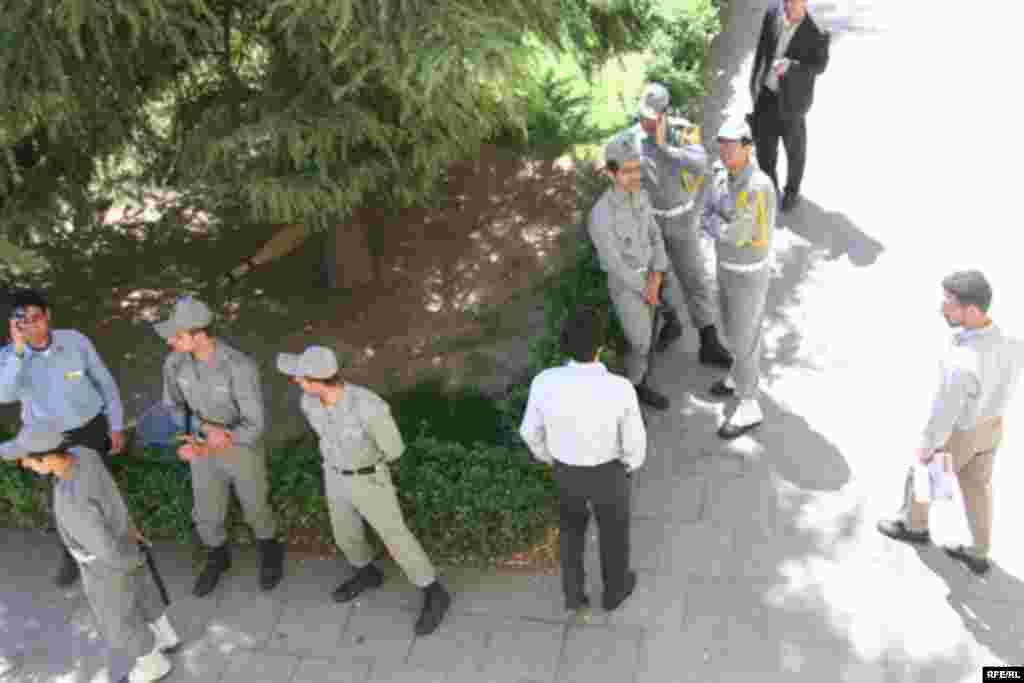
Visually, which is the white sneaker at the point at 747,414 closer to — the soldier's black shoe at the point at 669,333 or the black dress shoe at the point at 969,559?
the soldier's black shoe at the point at 669,333

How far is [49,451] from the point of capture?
4.97m

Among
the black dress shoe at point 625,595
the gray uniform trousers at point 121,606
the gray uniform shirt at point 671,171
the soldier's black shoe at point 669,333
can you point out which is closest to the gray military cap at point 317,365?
the gray uniform trousers at point 121,606

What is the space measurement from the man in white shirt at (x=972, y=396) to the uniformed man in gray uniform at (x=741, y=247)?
4.55 ft

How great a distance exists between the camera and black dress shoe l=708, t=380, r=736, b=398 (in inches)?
285

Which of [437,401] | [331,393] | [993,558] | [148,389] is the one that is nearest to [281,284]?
[148,389]

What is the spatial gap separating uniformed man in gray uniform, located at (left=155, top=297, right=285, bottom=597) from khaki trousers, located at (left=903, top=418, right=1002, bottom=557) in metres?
3.61

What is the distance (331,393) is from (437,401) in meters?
2.09

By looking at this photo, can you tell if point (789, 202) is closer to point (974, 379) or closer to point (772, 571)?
point (772, 571)

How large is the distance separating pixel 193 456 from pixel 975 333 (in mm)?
4069

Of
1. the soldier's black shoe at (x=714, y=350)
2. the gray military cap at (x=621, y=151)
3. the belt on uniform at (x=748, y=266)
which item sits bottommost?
the soldier's black shoe at (x=714, y=350)

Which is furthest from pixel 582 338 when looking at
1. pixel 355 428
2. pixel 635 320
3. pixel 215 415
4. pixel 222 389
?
pixel 215 415

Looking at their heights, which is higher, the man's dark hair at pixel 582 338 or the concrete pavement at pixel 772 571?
the man's dark hair at pixel 582 338

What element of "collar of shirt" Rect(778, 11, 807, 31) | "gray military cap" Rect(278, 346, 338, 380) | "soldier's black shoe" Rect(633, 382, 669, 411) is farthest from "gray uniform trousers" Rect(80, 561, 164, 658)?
"collar of shirt" Rect(778, 11, 807, 31)

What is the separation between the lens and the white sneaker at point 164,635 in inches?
235
